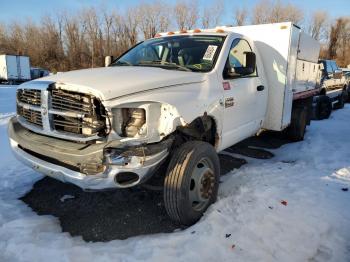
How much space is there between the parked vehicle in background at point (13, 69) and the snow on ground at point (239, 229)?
31.5 m

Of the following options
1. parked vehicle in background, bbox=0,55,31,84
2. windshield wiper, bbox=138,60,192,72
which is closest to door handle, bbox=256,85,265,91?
windshield wiper, bbox=138,60,192,72

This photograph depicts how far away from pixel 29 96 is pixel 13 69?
109 feet

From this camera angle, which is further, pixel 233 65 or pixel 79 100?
pixel 233 65

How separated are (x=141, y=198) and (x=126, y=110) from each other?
5.21 ft

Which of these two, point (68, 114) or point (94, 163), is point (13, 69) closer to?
point (68, 114)

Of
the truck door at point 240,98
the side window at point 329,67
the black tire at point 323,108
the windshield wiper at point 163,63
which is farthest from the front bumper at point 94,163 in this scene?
the side window at point 329,67

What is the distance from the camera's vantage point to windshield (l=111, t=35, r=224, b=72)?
391 cm

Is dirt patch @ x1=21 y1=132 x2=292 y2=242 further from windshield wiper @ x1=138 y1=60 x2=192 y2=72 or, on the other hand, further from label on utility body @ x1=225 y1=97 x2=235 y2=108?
windshield wiper @ x1=138 y1=60 x2=192 y2=72

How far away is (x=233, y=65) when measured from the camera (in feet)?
13.8

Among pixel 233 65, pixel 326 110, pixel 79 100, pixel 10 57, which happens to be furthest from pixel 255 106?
pixel 10 57

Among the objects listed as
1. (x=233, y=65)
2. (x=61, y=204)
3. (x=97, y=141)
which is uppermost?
(x=233, y=65)

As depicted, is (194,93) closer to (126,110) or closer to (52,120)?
(126,110)

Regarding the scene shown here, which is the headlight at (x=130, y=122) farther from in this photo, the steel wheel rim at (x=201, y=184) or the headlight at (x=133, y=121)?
the steel wheel rim at (x=201, y=184)

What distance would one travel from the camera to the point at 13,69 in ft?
106
